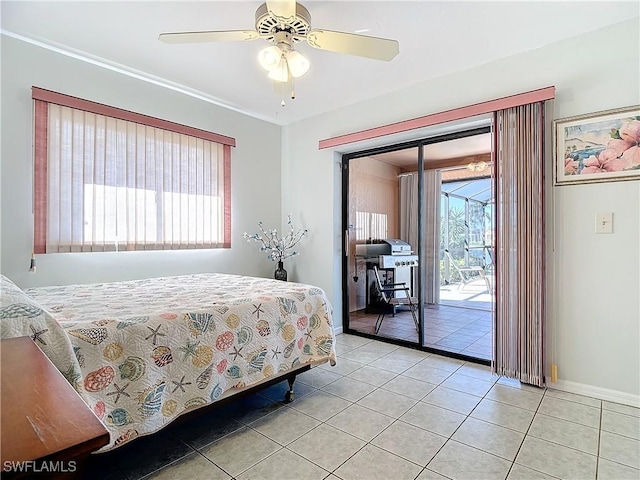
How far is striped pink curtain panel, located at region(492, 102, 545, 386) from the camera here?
2486 millimetres

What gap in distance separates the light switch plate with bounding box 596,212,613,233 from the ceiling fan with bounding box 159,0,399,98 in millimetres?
1819

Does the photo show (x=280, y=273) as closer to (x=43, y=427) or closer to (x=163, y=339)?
(x=163, y=339)

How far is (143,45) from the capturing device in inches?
101

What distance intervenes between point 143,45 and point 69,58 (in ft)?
2.25

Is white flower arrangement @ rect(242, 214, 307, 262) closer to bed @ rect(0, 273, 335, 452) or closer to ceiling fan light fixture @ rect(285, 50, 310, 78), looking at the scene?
bed @ rect(0, 273, 335, 452)

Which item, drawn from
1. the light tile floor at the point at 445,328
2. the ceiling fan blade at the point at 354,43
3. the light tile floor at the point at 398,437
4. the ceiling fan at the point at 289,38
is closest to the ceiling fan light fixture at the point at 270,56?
the ceiling fan at the point at 289,38

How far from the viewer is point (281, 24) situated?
1.85 m

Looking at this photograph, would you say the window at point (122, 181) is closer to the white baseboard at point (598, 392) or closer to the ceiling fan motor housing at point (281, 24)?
the ceiling fan motor housing at point (281, 24)

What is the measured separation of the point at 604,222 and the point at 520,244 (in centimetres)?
52

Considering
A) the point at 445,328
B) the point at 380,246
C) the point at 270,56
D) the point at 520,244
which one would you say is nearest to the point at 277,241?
the point at 380,246

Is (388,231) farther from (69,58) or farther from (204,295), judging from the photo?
(69,58)

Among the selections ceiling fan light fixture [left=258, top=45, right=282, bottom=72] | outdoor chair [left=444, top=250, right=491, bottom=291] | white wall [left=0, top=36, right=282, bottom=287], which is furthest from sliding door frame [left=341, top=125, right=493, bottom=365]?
ceiling fan light fixture [left=258, top=45, right=282, bottom=72]

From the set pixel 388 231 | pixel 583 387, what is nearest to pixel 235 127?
pixel 388 231

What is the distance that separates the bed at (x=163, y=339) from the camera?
4.41ft
